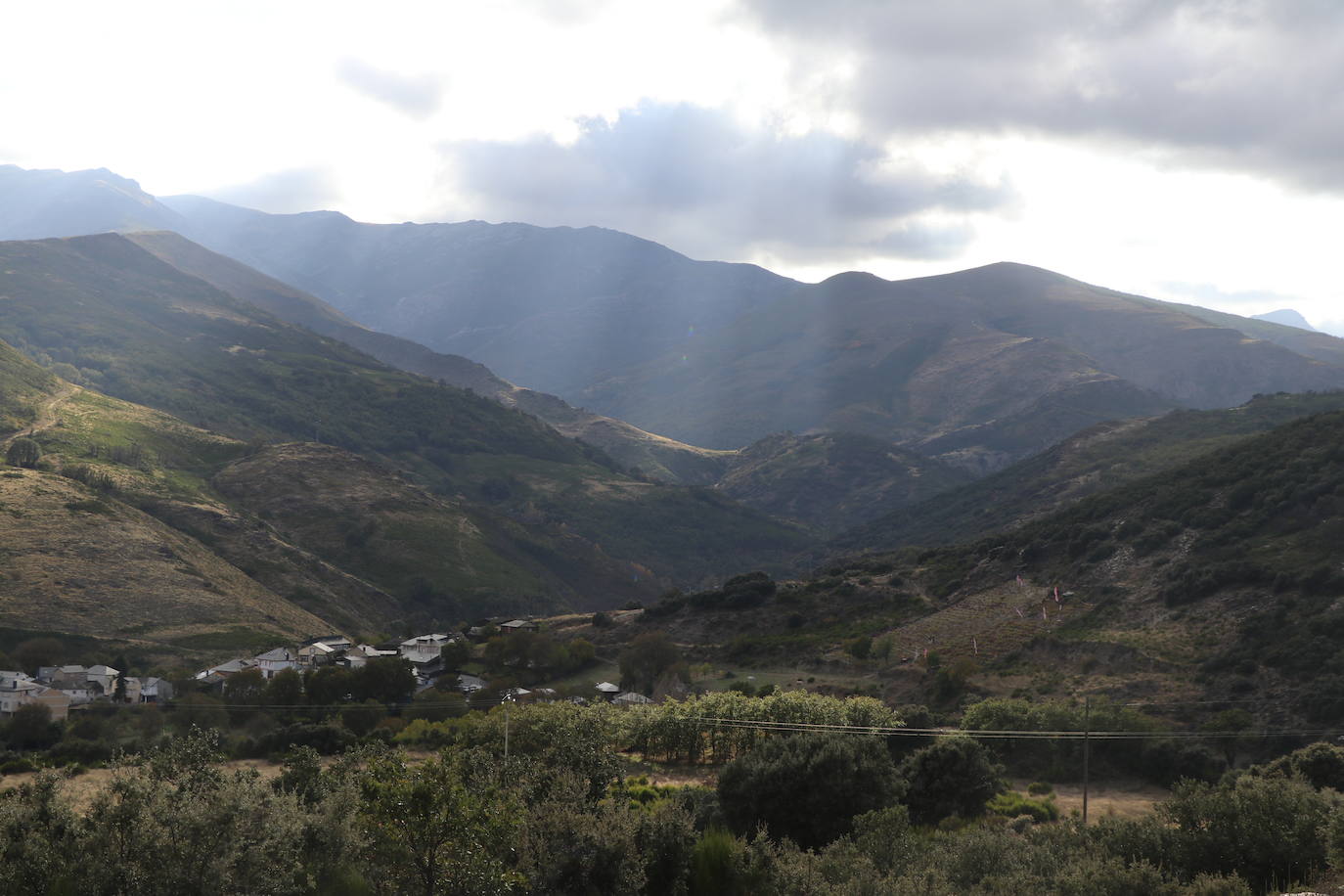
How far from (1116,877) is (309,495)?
144 meters

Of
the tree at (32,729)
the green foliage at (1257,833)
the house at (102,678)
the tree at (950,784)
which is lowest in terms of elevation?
the house at (102,678)

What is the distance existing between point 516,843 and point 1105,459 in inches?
6404

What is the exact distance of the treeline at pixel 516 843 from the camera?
1623cm

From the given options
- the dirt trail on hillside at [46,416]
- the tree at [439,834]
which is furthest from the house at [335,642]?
the tree at [439,834]

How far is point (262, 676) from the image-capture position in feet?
213

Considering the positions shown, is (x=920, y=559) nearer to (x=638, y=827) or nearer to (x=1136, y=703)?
(x=1136, y=703)

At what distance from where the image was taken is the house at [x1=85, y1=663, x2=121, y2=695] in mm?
61309

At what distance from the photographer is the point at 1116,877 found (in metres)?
16.8

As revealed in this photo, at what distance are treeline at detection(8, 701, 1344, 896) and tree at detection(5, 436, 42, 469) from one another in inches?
4121

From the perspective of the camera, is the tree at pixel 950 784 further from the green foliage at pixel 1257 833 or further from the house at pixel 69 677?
the house at pixel 69 677

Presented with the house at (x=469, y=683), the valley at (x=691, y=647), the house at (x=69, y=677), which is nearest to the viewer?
the valley at (x=691, y=647)

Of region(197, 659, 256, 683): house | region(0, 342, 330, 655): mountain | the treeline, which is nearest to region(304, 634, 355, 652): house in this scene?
region(0, 342, 330, 655): mountain

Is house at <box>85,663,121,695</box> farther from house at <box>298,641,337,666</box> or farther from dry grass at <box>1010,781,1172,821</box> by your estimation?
dry grass at <box>1010,781,1172,821</box>

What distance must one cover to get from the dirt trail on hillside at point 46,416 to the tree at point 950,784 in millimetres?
Answer: 120499
